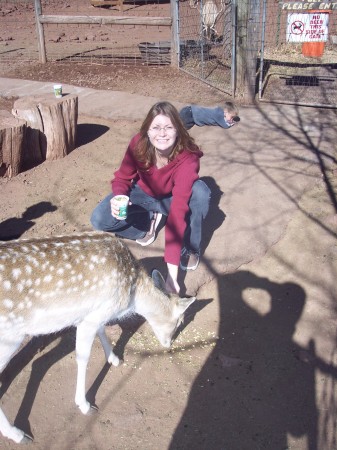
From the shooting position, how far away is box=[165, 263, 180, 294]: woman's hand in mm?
4043

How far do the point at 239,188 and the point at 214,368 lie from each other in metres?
2.56

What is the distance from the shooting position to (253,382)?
356 cm

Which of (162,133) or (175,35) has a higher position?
(175,35)

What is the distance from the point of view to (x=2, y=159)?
614 centimetres

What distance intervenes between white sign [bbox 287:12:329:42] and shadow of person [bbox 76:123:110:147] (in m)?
3.29

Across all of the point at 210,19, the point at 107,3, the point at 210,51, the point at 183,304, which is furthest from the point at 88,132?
the point at 107,3

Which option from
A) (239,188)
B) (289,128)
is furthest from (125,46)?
(239,188)

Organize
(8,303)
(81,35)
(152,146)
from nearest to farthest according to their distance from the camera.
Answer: (8,303)
(152,146)
(81,35)

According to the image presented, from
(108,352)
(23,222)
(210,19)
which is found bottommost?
(108,352)

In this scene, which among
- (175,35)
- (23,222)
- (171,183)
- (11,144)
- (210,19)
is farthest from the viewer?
(210,19)

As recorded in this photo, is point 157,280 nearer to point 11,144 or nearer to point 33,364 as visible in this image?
point 33,364

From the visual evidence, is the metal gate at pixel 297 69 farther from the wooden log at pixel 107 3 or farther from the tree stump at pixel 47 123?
the wooden log at pixel 107 3

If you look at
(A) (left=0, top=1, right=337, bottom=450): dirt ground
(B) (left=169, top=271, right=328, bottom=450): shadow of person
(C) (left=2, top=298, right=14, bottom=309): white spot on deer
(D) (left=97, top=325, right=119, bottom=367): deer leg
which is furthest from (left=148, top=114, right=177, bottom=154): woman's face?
(C) (left=2, top=298, right=14, bottom=309): white spot on deer

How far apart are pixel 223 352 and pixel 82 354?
1.10 metres
